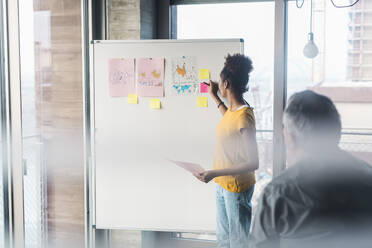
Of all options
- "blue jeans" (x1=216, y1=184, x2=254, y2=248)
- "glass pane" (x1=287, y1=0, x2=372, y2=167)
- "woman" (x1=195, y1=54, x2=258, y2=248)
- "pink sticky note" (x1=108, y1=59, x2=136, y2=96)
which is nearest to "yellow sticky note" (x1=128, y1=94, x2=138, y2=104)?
"pink sticky note" (x1=108, y1=59, x2=136, y2=96)

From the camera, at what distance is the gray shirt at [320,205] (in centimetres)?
122

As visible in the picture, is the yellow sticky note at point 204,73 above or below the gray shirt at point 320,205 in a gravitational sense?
above

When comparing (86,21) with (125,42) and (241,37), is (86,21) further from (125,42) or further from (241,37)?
(241,37)

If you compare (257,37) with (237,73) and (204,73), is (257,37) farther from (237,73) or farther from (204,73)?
(237,73)

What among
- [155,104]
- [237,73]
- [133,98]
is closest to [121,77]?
[133,98]

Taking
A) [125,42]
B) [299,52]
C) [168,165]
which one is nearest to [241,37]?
[299,52]

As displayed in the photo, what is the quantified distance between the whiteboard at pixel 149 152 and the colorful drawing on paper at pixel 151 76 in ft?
0.11

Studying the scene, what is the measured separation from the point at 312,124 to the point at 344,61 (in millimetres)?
1914

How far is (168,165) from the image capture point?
3.09 metres

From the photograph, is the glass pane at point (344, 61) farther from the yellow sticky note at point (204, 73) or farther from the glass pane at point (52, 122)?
the glass pane at point (52, 122)

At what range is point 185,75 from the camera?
9.97 feet

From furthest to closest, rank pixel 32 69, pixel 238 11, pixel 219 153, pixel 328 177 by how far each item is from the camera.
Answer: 1. pixel 238 11
2. pixel 32 69
3. pixel 219 153
4. pixel 328 177

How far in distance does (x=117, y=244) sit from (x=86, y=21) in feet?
5.41

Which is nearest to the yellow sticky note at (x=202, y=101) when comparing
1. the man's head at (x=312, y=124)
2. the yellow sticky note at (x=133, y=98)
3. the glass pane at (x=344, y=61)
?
the yellow sticky note at (x=133, y=98)
